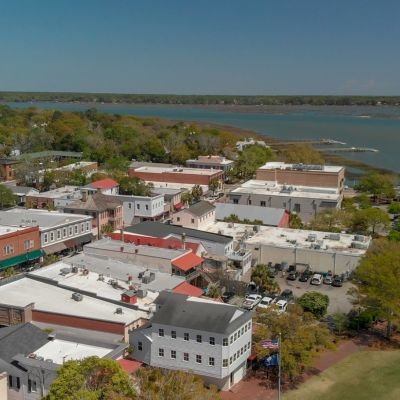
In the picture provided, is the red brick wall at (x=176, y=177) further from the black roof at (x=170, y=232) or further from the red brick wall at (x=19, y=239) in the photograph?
the red brick wall at (x=19, y=239)

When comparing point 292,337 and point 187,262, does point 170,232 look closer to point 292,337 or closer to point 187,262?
point 187,262

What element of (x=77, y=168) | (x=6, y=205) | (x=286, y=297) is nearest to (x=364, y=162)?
(x=77, y=168)

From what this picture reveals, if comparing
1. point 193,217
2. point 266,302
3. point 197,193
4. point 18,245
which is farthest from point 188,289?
point 197,193

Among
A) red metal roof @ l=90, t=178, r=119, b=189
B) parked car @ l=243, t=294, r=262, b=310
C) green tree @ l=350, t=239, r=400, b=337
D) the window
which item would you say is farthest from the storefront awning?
green tree @ l=350, t=239, r=400, b=337

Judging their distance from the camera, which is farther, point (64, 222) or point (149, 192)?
point (149, 192)

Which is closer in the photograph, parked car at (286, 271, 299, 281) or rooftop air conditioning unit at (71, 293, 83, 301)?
rooftop air conditioning unit at (71, 293, 83, 301)

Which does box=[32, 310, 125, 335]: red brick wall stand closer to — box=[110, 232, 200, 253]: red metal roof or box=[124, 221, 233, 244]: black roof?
box=[110, 232, 200, 253]: red metal roof

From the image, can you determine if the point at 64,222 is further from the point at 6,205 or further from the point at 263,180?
the point at 263,180
